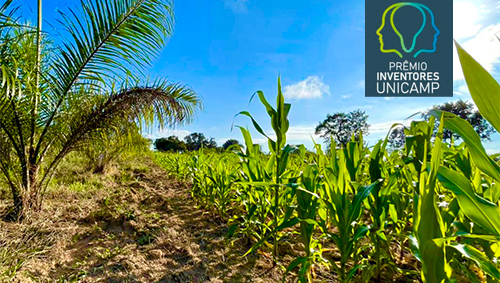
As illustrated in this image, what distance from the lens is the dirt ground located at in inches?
61.4

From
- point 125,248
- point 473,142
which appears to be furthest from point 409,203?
point 125,248

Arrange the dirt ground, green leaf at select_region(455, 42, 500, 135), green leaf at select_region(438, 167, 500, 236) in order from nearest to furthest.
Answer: green leaf at select_region(455, 42, 500, 135) → green leaf at select_region(438, 167, 500, 236) → the dirt ground

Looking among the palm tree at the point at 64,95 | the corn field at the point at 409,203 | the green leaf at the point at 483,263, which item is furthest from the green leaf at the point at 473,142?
the palm tree at the point at 64,95

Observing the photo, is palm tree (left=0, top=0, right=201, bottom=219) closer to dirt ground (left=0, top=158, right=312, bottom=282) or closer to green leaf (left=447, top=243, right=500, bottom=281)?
dirt ground (left=0, top=158, right=312, bottom=282)

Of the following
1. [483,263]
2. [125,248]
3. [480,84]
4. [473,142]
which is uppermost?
[480,84]

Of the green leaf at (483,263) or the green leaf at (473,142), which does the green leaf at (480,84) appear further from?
the green leaf at (483,263)

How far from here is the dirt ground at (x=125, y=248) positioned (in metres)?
1.56

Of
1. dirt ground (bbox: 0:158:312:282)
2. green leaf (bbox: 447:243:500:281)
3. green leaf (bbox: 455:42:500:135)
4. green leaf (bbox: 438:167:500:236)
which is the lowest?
dirt ground (bbox: 0:158:312:282)

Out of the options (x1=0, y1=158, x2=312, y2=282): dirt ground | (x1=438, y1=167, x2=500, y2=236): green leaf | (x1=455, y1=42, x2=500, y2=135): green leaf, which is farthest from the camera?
(x1=0, y1=158, x2=312, y2=282): dirt ground

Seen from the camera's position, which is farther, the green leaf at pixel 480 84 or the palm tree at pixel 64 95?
the palm tree at pixel 64 95

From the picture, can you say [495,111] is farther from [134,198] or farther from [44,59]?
[44,59]

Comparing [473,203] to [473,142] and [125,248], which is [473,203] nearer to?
[473,142]

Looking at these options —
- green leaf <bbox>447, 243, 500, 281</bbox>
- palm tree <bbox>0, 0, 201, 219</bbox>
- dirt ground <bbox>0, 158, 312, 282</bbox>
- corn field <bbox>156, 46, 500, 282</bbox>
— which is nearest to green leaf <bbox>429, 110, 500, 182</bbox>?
corn field <bbox>156, 46, 500, 282</bbox>

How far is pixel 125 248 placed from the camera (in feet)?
6.42
